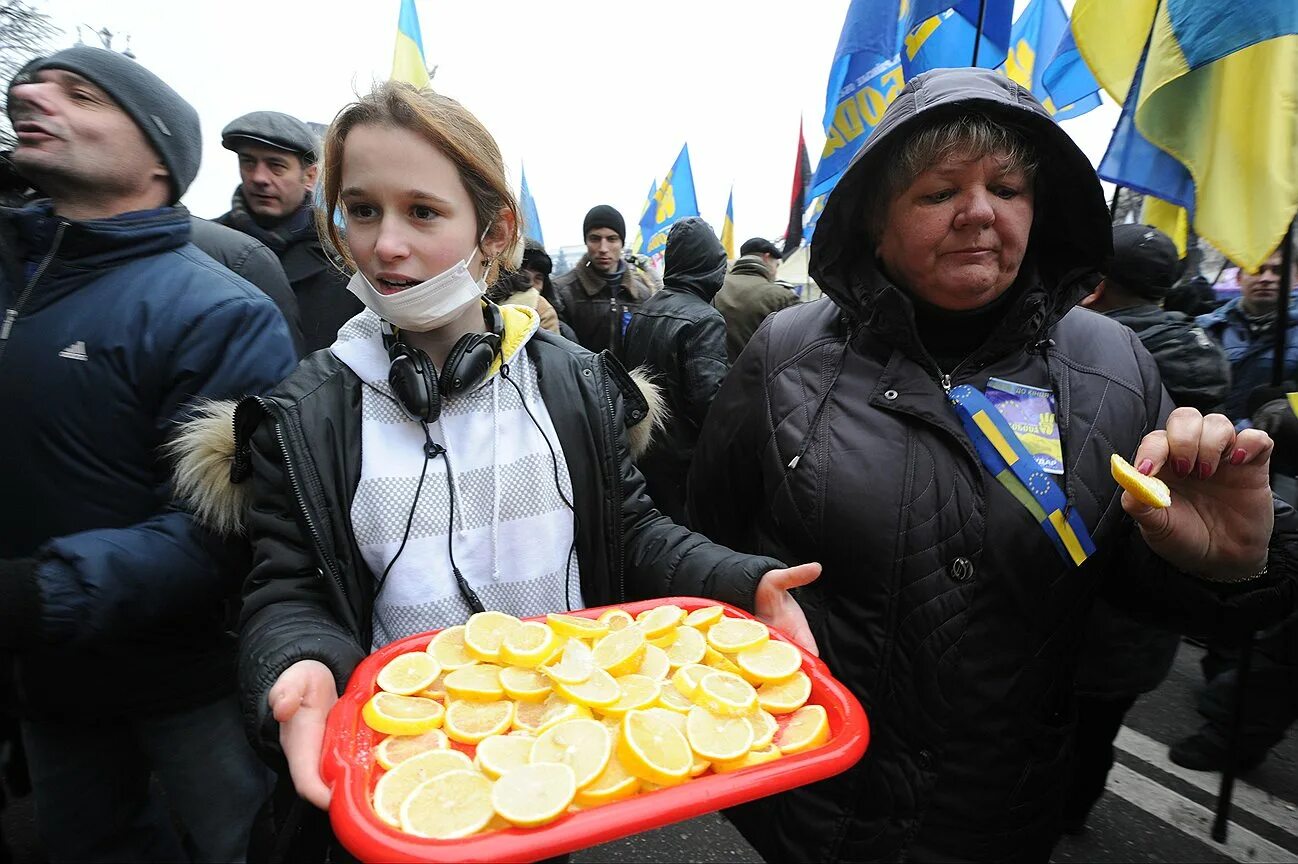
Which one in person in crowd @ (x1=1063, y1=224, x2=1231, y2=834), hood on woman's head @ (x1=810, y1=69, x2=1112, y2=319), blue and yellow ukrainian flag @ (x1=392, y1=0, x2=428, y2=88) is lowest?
person in crowd @ (x1=1063, y1=224, x2=1231, y2=834)

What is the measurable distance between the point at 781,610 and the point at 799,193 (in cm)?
1123

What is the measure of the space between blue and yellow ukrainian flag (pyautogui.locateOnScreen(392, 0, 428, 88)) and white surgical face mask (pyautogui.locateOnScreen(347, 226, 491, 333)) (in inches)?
126

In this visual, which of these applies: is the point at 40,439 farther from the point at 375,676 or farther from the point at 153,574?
the point at 375,676

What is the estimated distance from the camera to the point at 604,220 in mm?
6301

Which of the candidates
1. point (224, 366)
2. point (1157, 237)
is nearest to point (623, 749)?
point (224, 366)

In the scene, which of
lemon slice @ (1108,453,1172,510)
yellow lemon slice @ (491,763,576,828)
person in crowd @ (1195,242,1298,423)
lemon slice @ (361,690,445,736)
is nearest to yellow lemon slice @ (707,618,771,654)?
yellow lemon slice @ (491,763,576,828)

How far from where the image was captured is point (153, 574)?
1692 mm

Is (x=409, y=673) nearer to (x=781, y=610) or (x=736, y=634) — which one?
(x=736, y=634)

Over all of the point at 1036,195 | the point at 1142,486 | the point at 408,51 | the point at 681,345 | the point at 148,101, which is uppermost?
the point at 408,51

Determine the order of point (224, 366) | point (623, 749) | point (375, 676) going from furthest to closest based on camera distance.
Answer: point (224, 366) → point (375, 676) → point (623, 749)

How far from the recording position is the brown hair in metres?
1.54

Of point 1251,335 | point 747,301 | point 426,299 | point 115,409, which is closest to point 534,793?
point 426,299

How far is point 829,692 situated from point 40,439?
204cm

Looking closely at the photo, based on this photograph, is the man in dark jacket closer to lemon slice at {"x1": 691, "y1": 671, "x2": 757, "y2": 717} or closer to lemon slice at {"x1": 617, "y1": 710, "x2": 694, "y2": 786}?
lemon slice at {"x1": 691, "y1": 671, "x2": 757, "y2": 717}
